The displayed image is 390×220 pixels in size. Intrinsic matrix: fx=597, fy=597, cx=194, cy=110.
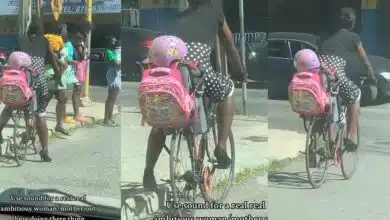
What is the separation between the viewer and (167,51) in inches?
147

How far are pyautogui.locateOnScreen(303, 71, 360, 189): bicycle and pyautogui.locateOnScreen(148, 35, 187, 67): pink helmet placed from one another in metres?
0.91

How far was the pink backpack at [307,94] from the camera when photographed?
3.68m

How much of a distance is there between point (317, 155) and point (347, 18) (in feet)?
2.97

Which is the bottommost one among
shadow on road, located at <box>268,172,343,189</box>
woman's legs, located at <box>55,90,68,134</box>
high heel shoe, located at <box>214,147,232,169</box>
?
shadow on road, located at <box>268,172,343,189</box>

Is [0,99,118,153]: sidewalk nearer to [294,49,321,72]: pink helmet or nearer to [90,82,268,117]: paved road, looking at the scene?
[90,82,268,117]: paved road

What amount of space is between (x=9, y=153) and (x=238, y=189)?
2128mm

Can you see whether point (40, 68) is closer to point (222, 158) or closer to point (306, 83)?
point (222, 158)

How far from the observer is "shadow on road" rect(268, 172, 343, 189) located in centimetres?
388

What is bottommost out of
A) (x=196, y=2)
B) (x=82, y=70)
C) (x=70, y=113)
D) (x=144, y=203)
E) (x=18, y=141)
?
(x=144, y=203)

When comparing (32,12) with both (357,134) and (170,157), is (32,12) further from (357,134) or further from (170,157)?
(357,134)

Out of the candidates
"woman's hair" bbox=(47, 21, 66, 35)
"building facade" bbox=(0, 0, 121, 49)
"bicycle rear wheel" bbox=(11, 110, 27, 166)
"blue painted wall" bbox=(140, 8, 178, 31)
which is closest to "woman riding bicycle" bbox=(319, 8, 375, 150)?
"blue painted wall" bbox=(140, 8, 178, 31)

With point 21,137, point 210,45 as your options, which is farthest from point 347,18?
point 21,137

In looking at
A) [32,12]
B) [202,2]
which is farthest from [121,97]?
[32,12]

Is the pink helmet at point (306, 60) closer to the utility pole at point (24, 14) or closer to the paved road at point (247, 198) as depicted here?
the paved road at point (247, 198)
